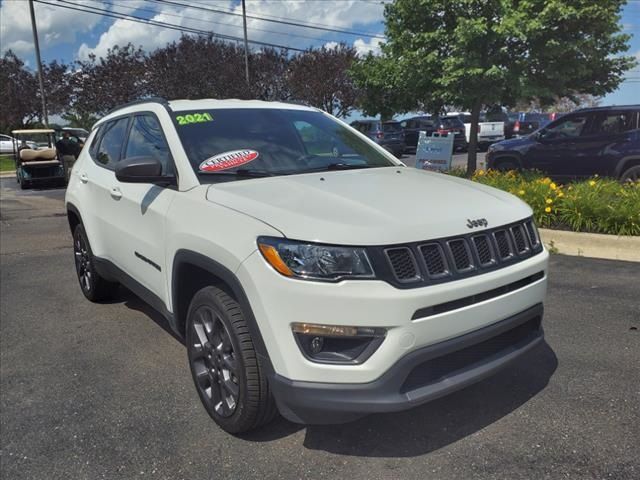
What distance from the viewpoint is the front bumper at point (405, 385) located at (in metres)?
2.30

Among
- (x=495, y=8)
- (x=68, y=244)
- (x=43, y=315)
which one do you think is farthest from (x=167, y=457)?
(x=495, y=8)

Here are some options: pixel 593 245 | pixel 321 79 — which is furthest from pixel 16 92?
pixel 593 245

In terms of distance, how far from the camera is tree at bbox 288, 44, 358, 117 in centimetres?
3269

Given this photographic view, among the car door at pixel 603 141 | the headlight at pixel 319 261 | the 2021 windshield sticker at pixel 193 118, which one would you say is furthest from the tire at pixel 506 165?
the headlight at pixel 319 261

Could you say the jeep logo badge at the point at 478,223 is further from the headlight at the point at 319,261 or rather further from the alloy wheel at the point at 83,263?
the alloy wheel at the point at 83,263

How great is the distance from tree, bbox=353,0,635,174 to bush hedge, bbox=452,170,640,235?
238cm

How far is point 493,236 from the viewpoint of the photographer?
2.64m

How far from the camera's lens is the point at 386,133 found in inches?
909

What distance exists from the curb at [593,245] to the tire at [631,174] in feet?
10.8

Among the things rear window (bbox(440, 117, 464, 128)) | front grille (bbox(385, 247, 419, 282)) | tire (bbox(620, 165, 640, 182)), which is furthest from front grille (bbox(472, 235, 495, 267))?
rear window (bbox(440, 117, 464, 128))

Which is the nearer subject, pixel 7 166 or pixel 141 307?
pixel 141 307

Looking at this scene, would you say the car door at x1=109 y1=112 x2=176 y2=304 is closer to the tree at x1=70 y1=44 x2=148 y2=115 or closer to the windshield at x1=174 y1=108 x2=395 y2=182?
the windshield at x1=174 y1=108 x2=395 y2=182

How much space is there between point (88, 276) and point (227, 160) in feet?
8.71

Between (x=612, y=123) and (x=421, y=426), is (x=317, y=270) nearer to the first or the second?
(x=421, y=426)
